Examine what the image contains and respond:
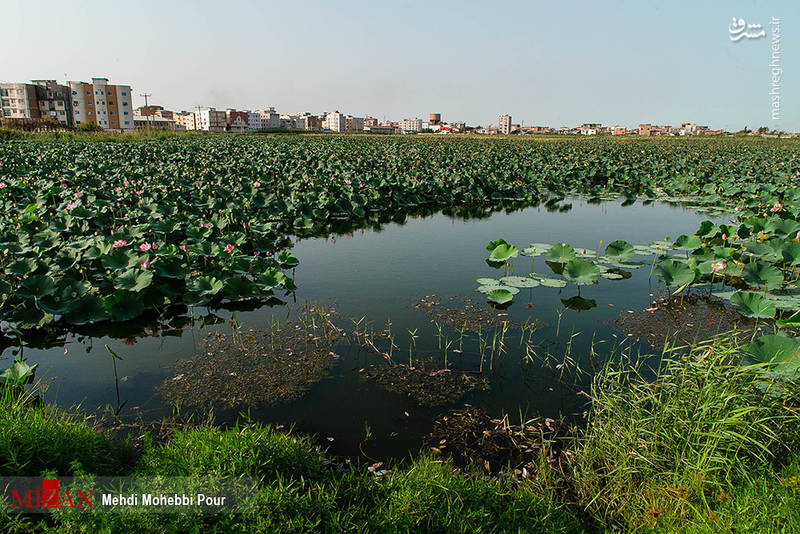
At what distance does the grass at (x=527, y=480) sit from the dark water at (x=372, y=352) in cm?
46

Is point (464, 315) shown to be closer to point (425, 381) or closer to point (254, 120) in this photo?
point (425, 381)

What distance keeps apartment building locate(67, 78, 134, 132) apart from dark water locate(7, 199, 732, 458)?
68.7m

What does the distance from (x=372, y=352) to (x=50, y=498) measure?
7.20 ft

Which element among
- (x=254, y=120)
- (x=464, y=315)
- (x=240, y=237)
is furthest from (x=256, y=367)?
(x=254, y=120)

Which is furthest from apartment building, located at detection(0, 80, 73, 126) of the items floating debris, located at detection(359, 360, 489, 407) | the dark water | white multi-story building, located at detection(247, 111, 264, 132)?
floating debris, located at detection(359, 360, 489, 407)

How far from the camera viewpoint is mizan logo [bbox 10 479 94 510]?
5.71 feet

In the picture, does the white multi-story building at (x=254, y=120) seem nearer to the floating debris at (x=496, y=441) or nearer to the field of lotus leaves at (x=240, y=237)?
the field of lotus leaves at (x=240, y=237)

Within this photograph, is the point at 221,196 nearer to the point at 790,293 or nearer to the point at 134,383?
the point at 134,383

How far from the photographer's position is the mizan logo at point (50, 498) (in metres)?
1.74

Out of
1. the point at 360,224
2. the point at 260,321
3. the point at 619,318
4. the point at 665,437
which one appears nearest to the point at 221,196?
the point at 360,224

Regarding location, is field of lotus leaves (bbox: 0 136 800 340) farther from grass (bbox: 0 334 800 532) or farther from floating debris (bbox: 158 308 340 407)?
grass (bbox: 0 334 800 532)

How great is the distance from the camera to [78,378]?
323cm

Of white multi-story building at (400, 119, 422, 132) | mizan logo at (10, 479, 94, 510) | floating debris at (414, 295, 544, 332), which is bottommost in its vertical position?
floating debris at (414, 295, 544, 332)

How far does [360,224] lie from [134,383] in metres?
5.86
